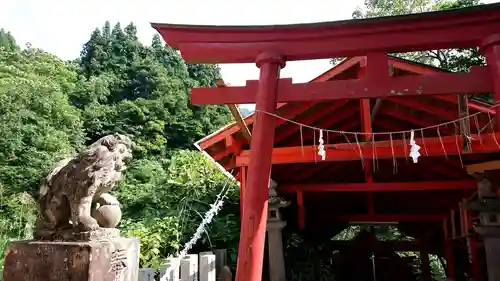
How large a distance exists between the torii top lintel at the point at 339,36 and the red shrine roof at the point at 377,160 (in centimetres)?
116

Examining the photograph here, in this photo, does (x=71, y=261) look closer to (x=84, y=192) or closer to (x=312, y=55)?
(x=84, y=192)

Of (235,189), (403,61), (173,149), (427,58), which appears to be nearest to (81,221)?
(403,61)

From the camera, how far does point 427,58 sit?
19.7 m

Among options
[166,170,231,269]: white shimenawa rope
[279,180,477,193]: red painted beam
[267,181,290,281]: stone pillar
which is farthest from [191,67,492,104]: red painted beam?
[166,170,231,269]: white shimenawa rope

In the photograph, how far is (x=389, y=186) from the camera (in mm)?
8602

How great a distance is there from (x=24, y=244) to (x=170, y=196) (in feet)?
28.6

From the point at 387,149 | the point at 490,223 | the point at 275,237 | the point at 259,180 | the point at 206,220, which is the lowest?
the point at 275,237

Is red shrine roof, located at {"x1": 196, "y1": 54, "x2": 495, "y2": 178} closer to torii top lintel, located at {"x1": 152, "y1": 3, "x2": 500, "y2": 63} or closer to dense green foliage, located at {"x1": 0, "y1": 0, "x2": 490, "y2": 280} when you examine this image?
torii top lintel, located at {"x1": 152, "y1": 3, "x2": 500, "y2": 63}

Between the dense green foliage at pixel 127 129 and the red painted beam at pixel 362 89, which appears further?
the dense green foliage at pixel 127 129

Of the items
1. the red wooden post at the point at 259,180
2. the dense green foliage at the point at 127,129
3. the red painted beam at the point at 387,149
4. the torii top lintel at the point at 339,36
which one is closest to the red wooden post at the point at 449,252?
the red painted beam at the point at 387,149

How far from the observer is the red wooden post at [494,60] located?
3420mm

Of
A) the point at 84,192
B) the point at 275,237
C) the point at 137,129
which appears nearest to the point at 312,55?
the point at 84,192

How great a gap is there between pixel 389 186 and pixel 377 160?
0.70 m

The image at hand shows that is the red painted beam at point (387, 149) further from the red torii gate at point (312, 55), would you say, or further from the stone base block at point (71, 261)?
the stone base block at point (71, 261)
